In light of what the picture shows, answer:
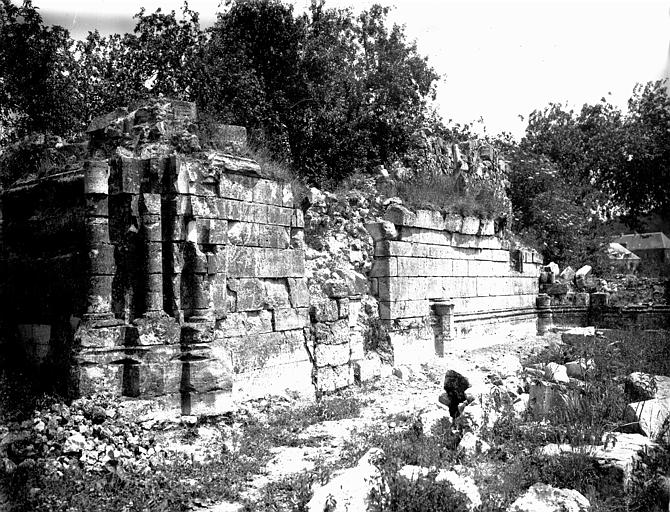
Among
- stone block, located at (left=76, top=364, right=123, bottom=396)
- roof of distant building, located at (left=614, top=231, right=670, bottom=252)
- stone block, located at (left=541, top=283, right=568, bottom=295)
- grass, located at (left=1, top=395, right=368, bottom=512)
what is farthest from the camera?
roof of distant building, located at (left=614, top=231, right=670, bottom=252)

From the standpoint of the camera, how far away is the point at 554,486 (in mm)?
5402

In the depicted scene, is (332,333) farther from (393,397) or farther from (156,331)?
(156,331)

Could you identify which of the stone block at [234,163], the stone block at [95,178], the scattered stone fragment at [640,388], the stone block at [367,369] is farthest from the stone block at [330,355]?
the scattered stone fragment at [640,388]

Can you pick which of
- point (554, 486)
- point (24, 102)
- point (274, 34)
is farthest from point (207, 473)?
point (24, 102)

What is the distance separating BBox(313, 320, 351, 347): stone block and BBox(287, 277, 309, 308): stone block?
1.56 ft

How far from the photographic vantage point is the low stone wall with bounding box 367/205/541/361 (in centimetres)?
1130

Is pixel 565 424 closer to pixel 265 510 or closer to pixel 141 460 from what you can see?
pixel 265 510

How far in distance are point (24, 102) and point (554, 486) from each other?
57.0 feet

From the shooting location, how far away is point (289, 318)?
8.88 meters

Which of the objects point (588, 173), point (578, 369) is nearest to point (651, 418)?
point (578, 369)

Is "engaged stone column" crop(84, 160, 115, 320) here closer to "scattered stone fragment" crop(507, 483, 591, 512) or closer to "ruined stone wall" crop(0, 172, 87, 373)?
"ruined stone wall" crop(0, 172, 87, 373)

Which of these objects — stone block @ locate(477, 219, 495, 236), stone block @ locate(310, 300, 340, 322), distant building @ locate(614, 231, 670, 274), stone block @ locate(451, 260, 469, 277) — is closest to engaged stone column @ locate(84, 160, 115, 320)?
stone block @ locate(310, 300, 340, 322)

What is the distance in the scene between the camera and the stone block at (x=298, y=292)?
898 centimetres

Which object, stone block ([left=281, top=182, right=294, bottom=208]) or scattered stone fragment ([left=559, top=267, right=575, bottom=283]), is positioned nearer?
stone block ([left=281, top=182, right=294, bottom=208])
